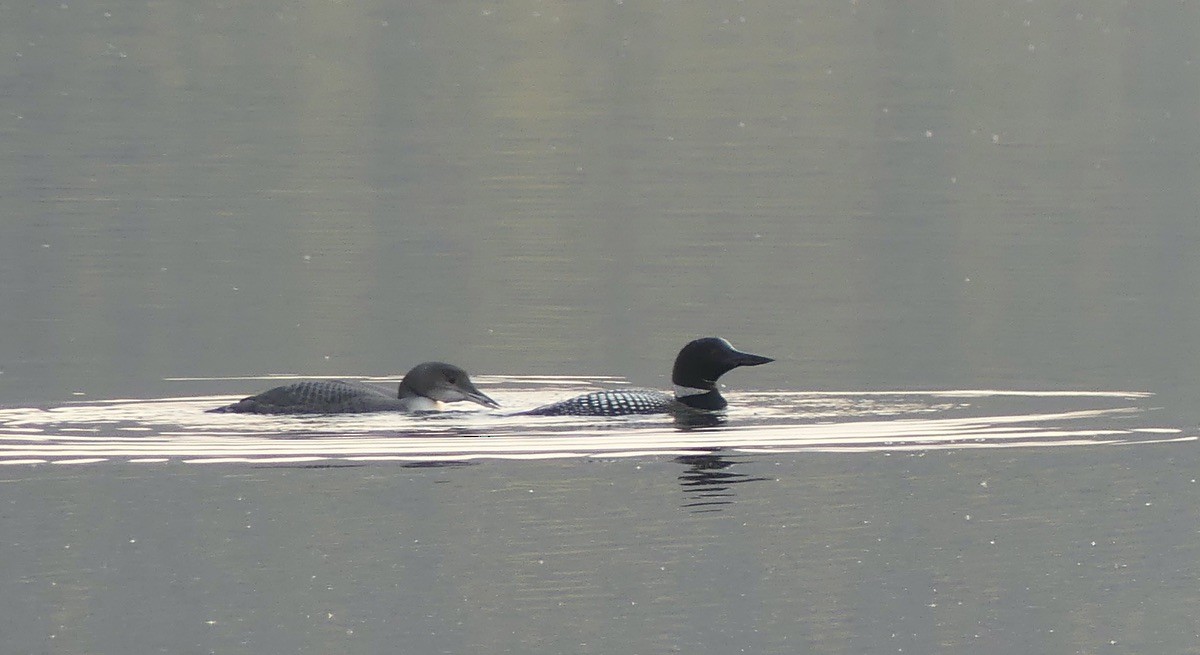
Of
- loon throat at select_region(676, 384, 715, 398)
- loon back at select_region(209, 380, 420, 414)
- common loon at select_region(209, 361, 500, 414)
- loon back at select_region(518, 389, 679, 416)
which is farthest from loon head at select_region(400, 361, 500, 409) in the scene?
loon throat at select_region(676, 384, 715, 398)

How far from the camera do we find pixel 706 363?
42.3 ft

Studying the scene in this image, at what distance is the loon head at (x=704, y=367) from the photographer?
12836mm

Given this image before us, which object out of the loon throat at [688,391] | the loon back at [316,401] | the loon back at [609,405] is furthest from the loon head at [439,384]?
the loon throat at [688,391]

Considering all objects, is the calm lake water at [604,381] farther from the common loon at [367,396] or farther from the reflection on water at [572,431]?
the common loon at [367,396]

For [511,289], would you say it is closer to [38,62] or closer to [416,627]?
[416,627]

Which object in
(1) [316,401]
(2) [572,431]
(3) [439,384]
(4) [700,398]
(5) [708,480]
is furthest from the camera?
(4) [700,398]

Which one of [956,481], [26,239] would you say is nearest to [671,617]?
[956,481]

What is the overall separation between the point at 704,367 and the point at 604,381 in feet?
2.77

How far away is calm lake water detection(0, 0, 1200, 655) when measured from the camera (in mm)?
8602

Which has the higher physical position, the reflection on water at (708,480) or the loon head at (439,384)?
the loon head at (439,384)

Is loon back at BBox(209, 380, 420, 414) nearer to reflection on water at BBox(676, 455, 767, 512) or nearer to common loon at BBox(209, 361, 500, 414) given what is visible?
common loon at BBox(209, 361, 500, 414)

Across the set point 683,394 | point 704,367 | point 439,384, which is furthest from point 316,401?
point 704,367

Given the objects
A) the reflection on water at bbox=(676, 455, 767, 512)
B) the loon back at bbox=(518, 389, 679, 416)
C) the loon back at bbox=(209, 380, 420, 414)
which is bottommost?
the reflection on water at bbox=(676, 455, 767, 512)

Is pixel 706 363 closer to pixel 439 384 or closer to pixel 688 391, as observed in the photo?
pixel 688 391
